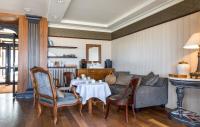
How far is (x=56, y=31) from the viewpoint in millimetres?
Answer: 6102

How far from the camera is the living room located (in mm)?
3223

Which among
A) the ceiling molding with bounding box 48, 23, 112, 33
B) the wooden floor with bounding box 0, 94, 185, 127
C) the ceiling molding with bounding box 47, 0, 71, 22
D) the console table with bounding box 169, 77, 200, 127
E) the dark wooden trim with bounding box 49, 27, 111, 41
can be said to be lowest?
the wooden floor with bounding box 0, 94, 185, 127

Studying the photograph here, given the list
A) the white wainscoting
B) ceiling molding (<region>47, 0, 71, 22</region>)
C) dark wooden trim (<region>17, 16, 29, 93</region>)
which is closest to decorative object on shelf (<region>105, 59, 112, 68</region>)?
the white wainscoting

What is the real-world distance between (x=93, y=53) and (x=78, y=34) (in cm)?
100

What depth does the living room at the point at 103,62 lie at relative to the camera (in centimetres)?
322

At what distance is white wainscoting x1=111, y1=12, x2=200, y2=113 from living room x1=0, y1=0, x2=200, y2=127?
2 cm

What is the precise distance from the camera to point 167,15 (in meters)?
4.09

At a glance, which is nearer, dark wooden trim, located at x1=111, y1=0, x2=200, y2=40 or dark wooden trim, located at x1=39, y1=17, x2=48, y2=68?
dark wooden trim, located at x1=111, y1=0, x2=200, y2=40

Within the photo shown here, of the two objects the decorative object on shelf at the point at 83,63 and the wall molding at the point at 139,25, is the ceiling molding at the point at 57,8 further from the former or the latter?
the decorative object on shelf at the point at 83,63

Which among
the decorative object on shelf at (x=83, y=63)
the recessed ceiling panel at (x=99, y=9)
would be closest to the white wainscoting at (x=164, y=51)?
the recessed ceiling panel at (x=99, y=9)

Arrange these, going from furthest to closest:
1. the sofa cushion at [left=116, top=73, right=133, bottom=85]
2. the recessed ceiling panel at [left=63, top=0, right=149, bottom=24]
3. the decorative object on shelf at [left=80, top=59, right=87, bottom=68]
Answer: the decorative object on shelf at [left=80, top=59, right=87, bottom=68] → the sofa cushion at [left=116, top=73, right=133, bottom=85] → the recessed ceiling panel at [left=63, top=0, right=149, bottom=24]

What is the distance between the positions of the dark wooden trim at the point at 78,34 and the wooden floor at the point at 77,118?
304 cm

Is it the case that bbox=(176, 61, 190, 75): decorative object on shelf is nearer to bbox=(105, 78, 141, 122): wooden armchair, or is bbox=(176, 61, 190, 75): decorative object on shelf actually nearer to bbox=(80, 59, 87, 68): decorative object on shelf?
bbox=(105, 78, 141, 122): wooden armchair

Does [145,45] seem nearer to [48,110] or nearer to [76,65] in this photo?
[76,65]
